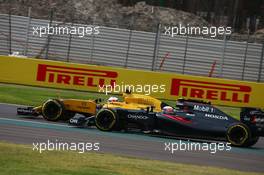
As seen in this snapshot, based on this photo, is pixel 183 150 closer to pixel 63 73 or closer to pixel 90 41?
pixel 63 73

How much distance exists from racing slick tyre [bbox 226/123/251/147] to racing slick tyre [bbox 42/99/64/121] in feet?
13.9

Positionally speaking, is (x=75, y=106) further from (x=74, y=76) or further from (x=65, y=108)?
(x=74, y=76)

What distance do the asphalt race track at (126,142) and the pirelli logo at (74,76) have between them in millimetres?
9014

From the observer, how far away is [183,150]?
1376 centimetres

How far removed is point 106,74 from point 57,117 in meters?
9.03

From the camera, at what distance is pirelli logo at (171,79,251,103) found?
82.7 ft

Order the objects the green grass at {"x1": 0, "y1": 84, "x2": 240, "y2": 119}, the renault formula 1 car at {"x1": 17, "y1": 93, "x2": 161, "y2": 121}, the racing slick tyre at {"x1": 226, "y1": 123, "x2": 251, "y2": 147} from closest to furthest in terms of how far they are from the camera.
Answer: the racing slick tyre at {"x1": 226, "y1": 123, "x2": 251, "y2": 147} < the renault formula 1 car at {"x1": 17, "y1": 93, "x2": 161, "y2": 121} < the green grass at {"x1": 0, "y1": 84, "x2": 240, "y2": 119}

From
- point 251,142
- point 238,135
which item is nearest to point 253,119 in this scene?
point 251,142


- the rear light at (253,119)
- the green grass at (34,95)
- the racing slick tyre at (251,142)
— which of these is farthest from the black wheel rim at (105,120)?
the green grass at (34,95)

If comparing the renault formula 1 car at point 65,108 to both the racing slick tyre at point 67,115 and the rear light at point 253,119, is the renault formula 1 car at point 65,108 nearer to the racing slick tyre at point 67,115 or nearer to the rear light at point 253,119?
the racing slick tyre at point 67,115

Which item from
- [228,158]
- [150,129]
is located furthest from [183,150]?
[150,129]

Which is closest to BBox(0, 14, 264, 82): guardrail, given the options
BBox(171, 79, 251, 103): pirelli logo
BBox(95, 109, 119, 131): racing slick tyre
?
BBox(171, 79, 251, 103): pirelli logo

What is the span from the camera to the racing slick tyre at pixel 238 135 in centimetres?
1508

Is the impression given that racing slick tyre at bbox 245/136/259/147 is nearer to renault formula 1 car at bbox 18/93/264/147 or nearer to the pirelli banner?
renault formula 1 car at bbox 18/93/264/147
